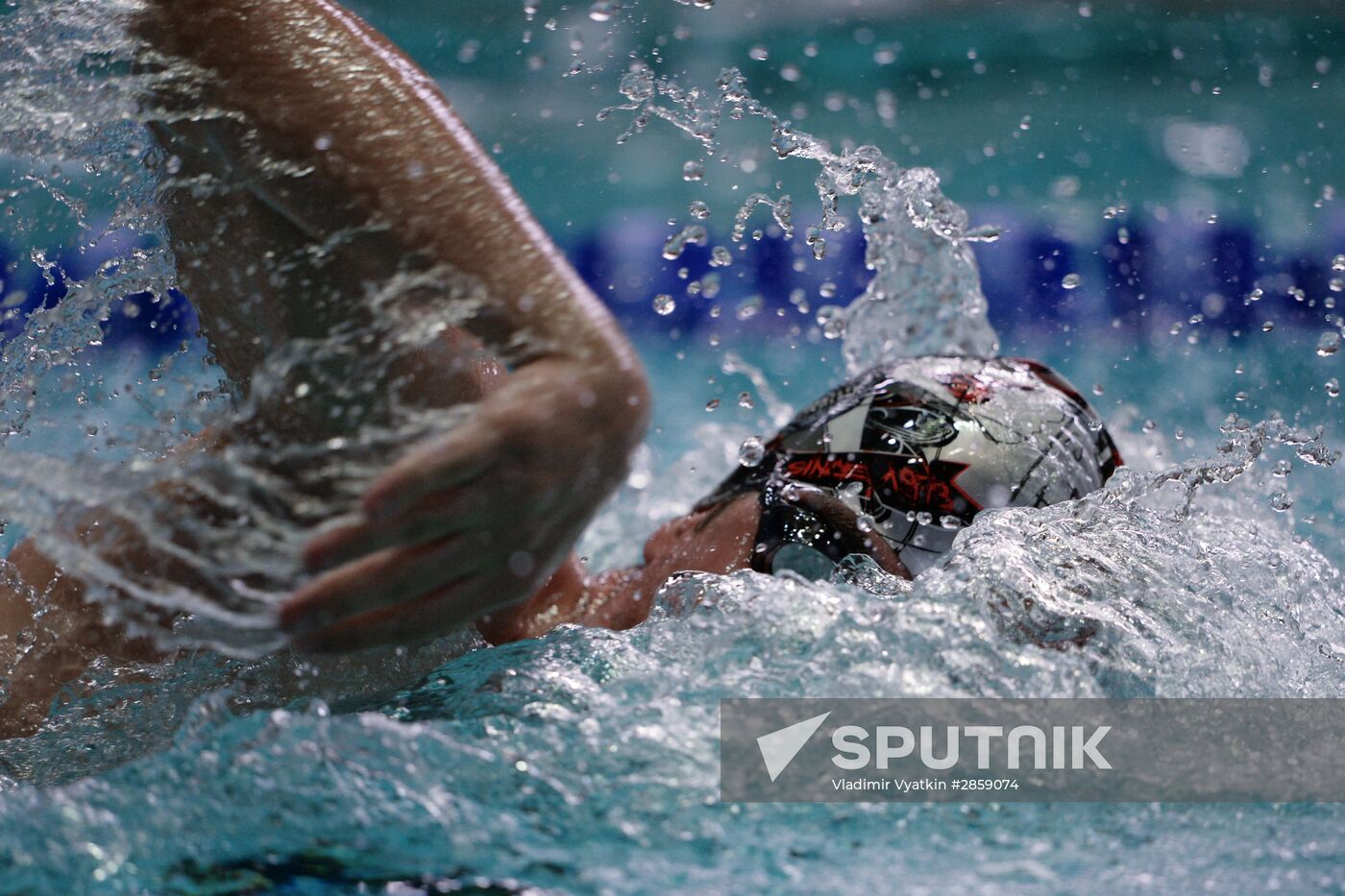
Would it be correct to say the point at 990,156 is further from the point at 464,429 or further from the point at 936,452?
the point at 464,429

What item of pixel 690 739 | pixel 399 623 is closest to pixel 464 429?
pixel 399 623

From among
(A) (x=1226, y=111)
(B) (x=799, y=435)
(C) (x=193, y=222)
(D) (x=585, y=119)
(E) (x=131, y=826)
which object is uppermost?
(C) (x=193, y=222)

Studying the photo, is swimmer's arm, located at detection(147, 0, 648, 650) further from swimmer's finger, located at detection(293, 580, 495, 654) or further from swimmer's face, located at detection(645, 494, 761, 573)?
swimmer's face, located at detection(645, 494, 761, 573)

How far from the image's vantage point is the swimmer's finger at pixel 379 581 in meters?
0.69

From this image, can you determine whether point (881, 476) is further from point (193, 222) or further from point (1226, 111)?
point (1226, 111)

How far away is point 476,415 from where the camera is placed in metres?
0.71

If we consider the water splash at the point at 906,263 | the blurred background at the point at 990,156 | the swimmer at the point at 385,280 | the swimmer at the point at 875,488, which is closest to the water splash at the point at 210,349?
the swimmer at the point at 385,280

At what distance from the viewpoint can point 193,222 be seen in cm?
118

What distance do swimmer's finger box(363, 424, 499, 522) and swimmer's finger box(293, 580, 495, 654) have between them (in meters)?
0.07

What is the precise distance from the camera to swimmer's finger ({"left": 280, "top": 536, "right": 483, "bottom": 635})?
69cm

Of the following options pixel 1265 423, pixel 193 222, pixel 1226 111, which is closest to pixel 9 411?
pixel 193 222

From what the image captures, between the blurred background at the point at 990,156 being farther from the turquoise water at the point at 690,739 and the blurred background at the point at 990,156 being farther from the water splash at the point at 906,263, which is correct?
the turquoise water at the point at 690,739

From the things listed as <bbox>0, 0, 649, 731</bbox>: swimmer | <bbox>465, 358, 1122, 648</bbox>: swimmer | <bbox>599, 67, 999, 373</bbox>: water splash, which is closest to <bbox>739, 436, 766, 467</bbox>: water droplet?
<bbox>465, 358, 1122, 648</bbox>: swimmer

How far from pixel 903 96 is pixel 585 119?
1481 millimetres
